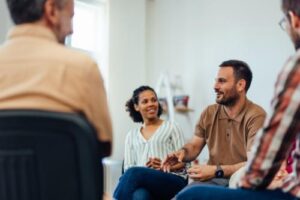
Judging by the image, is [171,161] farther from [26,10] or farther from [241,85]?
[26,10]

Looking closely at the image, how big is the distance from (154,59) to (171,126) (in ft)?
6.07

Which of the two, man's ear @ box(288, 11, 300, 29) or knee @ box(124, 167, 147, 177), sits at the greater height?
man's ear @ box(288, 11, 300, 29)

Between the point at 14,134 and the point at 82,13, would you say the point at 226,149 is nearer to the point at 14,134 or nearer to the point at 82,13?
the point at 14,134

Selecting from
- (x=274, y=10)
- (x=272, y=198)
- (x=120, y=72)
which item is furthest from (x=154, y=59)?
(x=272, y=198)

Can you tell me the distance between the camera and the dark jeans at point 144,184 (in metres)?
2.49

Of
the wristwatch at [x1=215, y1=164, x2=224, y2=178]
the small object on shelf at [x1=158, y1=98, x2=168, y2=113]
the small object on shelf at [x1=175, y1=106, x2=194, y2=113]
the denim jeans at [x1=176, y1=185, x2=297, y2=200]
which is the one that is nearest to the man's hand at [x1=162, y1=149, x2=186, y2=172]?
the wristwatch at [x1=215, y1=164, x2=224, y2=178]

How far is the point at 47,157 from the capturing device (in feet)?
3.43

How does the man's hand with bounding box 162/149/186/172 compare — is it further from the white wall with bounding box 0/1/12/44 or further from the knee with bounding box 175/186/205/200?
the white wall with bounding box 0/1/12/44

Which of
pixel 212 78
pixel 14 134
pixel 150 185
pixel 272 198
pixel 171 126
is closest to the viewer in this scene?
pixel 14 134

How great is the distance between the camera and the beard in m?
2.72

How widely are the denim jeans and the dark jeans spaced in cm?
125

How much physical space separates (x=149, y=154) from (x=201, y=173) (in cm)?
94

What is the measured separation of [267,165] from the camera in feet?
3.67

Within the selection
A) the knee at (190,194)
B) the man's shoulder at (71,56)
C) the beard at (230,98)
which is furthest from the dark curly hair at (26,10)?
the beard at (230,98)
